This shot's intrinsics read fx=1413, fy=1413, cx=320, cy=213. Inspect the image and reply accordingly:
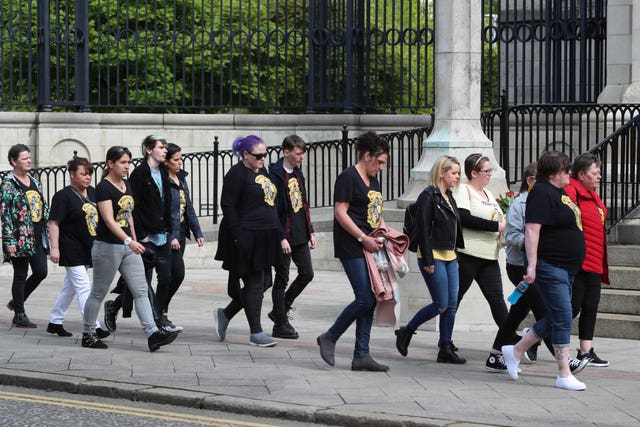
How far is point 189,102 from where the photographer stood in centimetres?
2675

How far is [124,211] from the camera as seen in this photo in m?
10.4

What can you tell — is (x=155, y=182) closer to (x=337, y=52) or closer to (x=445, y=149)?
(x=445, y=149)

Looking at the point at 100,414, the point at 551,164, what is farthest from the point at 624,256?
the point at 100,414

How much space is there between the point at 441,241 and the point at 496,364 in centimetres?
92

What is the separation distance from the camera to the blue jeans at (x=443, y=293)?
9.78 meters

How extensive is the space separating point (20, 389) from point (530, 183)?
3.80 m

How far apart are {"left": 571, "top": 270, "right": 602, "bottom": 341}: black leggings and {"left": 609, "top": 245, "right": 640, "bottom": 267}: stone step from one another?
2640 mm

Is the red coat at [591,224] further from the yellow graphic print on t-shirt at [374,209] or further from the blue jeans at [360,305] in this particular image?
the blue jeans at [360,305]

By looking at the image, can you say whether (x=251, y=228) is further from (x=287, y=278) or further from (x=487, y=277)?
(x=487, y=277)

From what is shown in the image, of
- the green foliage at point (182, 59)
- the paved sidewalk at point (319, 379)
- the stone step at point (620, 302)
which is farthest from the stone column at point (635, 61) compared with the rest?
the paved sidewalk at point (319, 379)

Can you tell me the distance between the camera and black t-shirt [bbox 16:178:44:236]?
38.8ft

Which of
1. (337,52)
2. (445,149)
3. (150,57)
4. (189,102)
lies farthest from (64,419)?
(189,102)

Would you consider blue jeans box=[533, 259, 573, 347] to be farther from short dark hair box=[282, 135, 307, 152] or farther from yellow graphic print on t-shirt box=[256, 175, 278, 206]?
short dark hair box=[282, 135, 307, 152]

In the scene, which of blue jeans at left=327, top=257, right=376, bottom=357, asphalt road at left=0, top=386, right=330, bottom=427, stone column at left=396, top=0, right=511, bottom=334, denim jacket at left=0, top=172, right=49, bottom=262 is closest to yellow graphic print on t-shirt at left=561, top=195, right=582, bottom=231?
blue jeans at left=327, top=257, right=376, bottom=357
